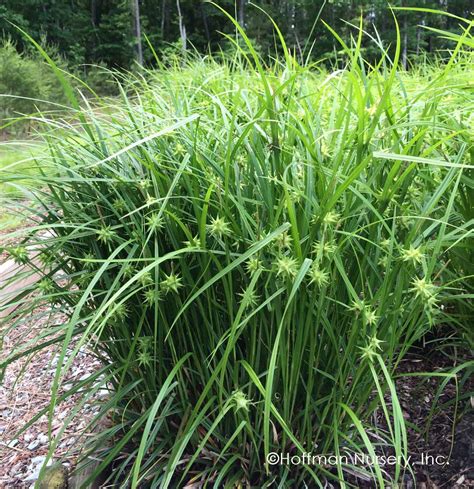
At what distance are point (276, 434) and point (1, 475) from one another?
0.95 metres

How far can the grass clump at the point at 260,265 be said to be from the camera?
0.92m

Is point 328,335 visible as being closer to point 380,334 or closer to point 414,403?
point 380,334

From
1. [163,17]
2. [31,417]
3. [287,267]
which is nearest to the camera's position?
[287,267]

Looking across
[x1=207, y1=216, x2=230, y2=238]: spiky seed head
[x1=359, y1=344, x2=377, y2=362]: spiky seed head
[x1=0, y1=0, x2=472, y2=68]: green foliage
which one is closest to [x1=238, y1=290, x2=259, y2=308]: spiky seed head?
[x1=207, y1=216, x2=230, y2=238]: spiky seed head

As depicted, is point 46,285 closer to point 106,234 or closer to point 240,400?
point 106,234

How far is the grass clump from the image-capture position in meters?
0.92

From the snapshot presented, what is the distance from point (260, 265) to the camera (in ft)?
2.90

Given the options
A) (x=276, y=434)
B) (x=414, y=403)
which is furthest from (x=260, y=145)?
(x=414, y=403)

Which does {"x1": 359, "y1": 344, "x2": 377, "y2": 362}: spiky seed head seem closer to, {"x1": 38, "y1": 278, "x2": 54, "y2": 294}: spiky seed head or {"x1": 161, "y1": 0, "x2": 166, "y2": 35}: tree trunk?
{"x1": 38, "y1": 278, "x2": 54, "y2": 294}: spiky seed head

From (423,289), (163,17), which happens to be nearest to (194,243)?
(423,289)

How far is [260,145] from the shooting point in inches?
40.3

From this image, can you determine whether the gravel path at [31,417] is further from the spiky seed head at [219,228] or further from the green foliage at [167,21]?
the green foliage at [167,21]

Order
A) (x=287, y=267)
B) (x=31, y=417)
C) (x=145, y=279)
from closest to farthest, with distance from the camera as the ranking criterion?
(x=287, y=267) < (x=145, y=279) < (x=31, y=417)

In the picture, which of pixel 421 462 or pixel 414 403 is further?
pixel 414 403
